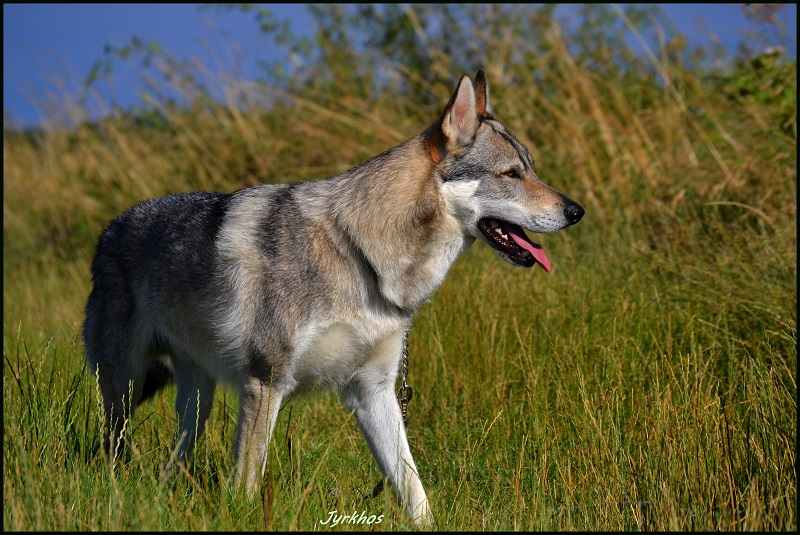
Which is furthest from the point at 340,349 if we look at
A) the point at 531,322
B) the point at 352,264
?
the point at 531,322

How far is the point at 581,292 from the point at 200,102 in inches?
246

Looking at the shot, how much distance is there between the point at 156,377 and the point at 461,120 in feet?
6.68

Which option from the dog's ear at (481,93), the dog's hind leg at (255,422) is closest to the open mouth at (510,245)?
the dog's ear at (481,93)

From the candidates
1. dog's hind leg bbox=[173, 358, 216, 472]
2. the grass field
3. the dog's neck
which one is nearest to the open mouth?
the dog's neck

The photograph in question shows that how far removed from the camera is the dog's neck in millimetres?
3699

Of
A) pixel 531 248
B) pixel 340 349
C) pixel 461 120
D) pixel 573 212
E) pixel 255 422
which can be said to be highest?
pixel 461 120

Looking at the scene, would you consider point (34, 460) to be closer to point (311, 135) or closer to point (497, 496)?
point (497, 496)

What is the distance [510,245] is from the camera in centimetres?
376

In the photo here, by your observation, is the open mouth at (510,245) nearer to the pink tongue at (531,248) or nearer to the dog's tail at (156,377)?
the pink tongue at (531,248)

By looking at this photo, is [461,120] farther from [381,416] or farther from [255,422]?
[255,422]

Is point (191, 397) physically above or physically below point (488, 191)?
below

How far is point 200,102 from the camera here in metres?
10.1

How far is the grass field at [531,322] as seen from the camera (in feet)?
→ 10.9

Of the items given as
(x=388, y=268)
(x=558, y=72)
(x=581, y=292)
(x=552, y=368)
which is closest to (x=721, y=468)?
(x=552, y=368)
